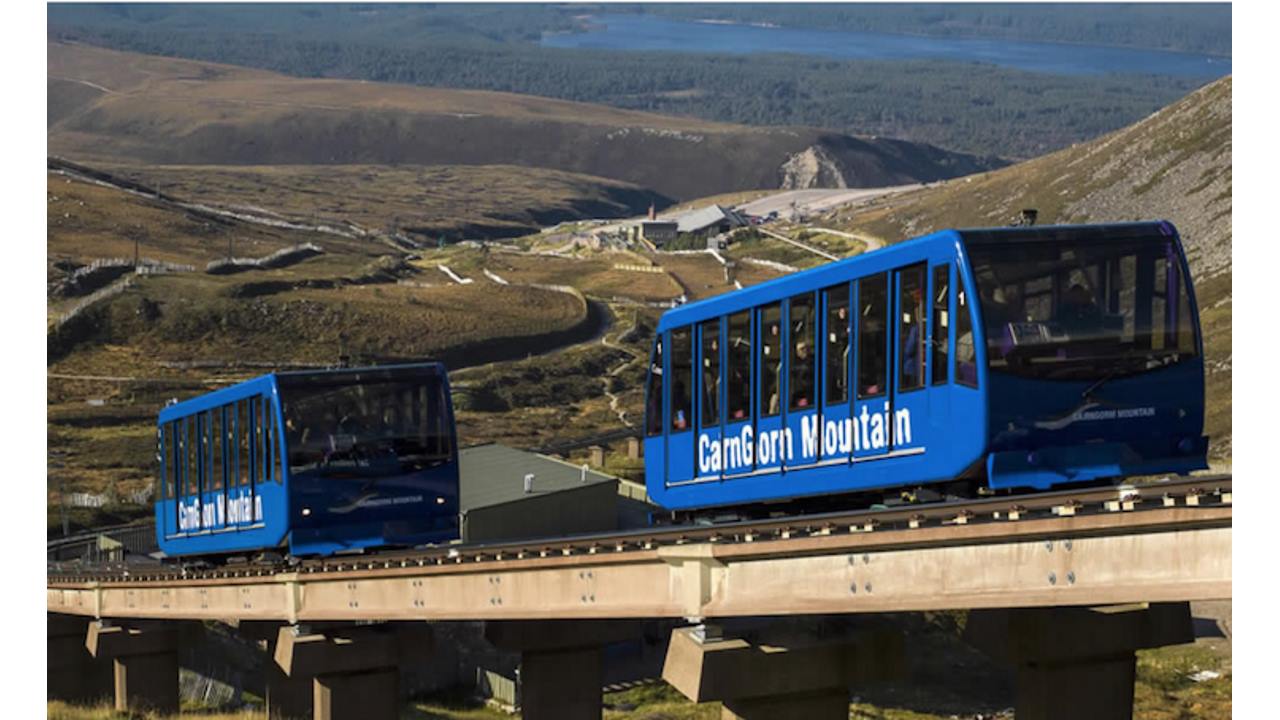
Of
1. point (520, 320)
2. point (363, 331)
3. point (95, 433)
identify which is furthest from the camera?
point (520, 320)

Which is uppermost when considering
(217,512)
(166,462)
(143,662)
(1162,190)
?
(1162,190)

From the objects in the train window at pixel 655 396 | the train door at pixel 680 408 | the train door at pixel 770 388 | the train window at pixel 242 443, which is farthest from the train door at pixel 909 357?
the train window at pixel 242 443

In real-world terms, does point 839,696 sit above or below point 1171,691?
above

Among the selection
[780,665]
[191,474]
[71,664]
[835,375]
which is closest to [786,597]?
[780,665]

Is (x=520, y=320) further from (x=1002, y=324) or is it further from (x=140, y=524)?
(x=1002, y=324)

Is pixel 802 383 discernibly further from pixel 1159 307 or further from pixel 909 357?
pixel 1159 307

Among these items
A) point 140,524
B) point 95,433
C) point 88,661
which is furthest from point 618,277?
point 88,661

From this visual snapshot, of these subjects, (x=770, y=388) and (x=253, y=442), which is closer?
(x=770, y=388)

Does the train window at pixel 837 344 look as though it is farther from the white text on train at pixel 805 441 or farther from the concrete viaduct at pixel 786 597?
the concrete viaduct at pixel 786 597
